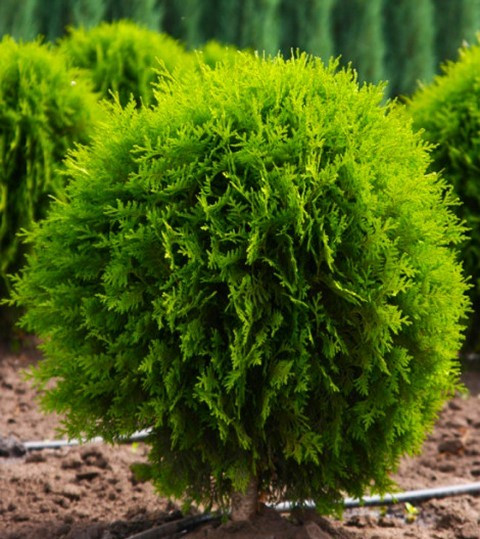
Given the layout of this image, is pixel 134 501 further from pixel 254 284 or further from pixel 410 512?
pixel 254 284

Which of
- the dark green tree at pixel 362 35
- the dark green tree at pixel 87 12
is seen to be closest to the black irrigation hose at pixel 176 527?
the dark green tree at pixel 87 12

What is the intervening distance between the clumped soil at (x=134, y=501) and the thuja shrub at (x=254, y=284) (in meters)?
0.28

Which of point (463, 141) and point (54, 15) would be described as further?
point (54, 15)

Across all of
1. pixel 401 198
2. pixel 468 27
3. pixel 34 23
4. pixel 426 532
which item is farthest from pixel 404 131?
pixel 468 27

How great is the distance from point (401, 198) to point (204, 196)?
2.28ft

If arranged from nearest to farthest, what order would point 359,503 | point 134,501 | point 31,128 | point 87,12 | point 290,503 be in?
point 290,503 < point 359,503 < point 134,501 < point 31,128 < point 87,12

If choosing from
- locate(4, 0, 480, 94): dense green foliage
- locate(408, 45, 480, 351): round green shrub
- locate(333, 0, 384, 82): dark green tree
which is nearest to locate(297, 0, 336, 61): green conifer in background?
locate(4, 0, 480, 94): dense green foliage

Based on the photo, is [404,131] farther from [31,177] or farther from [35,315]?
[31,177]

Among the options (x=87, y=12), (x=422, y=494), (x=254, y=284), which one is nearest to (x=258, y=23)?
(x=87, y=12)

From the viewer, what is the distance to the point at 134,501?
4.39 meters

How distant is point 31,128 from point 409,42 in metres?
8.77

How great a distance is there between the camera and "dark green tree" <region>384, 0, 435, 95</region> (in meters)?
13.8

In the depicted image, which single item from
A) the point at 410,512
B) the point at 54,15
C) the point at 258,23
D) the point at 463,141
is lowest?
the point at 410,512

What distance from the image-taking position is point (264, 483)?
3.67 m
